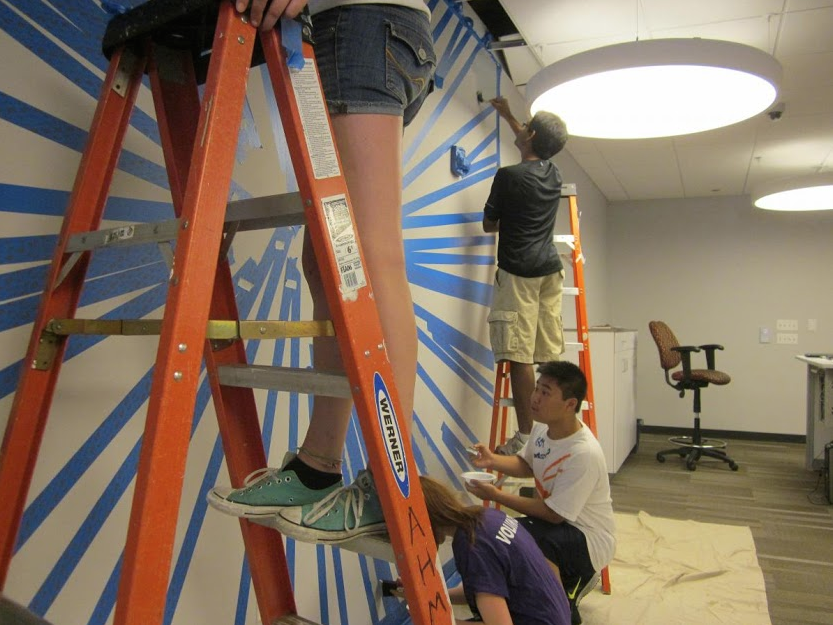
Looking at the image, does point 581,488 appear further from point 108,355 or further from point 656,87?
point 108,355

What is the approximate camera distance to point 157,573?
0.61 meters

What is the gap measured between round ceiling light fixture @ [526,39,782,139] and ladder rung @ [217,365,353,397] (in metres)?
1.66

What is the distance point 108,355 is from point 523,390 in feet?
6.21

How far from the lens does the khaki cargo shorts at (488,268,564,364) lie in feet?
8.95

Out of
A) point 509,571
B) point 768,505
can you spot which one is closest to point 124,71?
point 509,571

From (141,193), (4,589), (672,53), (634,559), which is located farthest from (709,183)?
(4,589)

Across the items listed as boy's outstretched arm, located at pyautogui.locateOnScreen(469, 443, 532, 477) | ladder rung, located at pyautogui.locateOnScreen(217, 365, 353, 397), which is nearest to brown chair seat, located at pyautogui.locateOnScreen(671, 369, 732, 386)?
boy's outstretched arm, located at pyautogui.locateOnScreen(469, 443, 532, 477)

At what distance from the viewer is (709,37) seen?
122 inches

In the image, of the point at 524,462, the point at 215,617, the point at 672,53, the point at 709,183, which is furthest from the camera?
the point at 709,183

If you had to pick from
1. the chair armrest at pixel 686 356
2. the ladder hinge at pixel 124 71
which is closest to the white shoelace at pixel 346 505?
the ladder hinge at pixel 124 71

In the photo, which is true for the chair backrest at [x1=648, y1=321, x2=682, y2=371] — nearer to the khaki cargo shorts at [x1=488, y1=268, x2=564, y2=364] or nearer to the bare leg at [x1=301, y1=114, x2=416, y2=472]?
the khaki cargo shorts at [x1=488, y1=268, x2=564, y2=364]

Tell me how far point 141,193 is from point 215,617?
89cm

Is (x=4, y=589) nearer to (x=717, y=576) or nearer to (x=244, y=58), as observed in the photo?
(x=244, y=58)

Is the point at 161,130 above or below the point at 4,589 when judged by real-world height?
above
